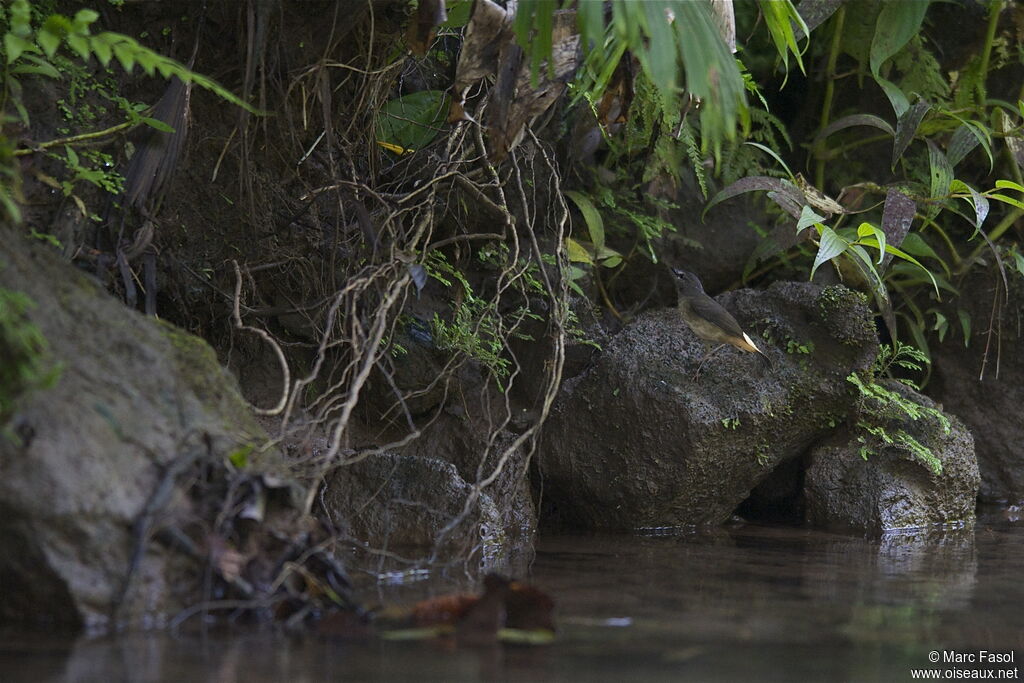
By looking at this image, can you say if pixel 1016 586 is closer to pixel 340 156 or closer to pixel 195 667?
pixel 195 667

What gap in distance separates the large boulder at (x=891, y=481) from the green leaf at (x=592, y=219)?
4.90 feet

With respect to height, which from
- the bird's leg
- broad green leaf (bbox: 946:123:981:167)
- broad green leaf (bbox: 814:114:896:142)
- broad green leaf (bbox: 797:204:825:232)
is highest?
broad green leaf (bbox: 814:114:896:142)

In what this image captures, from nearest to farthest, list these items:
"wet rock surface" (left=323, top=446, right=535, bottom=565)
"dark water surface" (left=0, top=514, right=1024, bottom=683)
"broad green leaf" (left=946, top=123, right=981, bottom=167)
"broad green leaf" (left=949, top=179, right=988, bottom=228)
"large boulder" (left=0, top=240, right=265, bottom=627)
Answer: "dark water surface" (left=0, top=514, right=1024, bottom=683), "large boulder" (left=0, top=240, right=265, bottom=627), "wet rock surface" (left=323, top=446, right=535, bottom=565), "broad green leaf" (left=949, top=179, right=988, bottom=228), "broad green leaf" (left=946, top=123, right=981, bottom=167)

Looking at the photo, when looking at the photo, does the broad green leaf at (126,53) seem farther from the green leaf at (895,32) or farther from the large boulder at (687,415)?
the green leaf at (895,32)

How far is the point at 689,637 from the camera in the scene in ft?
7.63

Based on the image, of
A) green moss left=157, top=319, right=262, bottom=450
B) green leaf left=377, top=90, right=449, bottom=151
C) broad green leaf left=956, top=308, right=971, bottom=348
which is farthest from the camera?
broad green leaf left=956, top=308, right=971, bottom=348

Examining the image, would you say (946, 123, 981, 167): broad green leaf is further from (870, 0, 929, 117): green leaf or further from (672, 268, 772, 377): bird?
(672, 268, 772, 377): bird

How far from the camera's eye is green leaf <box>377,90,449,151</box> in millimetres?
4238

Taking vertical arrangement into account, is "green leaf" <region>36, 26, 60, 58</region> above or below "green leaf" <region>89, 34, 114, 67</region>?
above

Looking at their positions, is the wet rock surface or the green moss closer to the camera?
the green moss

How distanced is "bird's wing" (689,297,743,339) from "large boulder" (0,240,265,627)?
2.35 metres

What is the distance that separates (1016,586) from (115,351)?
282 centimetres

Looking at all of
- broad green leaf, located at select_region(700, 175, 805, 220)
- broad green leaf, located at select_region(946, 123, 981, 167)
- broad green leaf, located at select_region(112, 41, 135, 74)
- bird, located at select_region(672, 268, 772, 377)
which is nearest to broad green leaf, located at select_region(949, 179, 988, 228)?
broad green leaf, located at select_region(946, 123, 981, 167)

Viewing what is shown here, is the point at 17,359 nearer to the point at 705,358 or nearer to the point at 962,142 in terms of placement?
the point at 705,358
